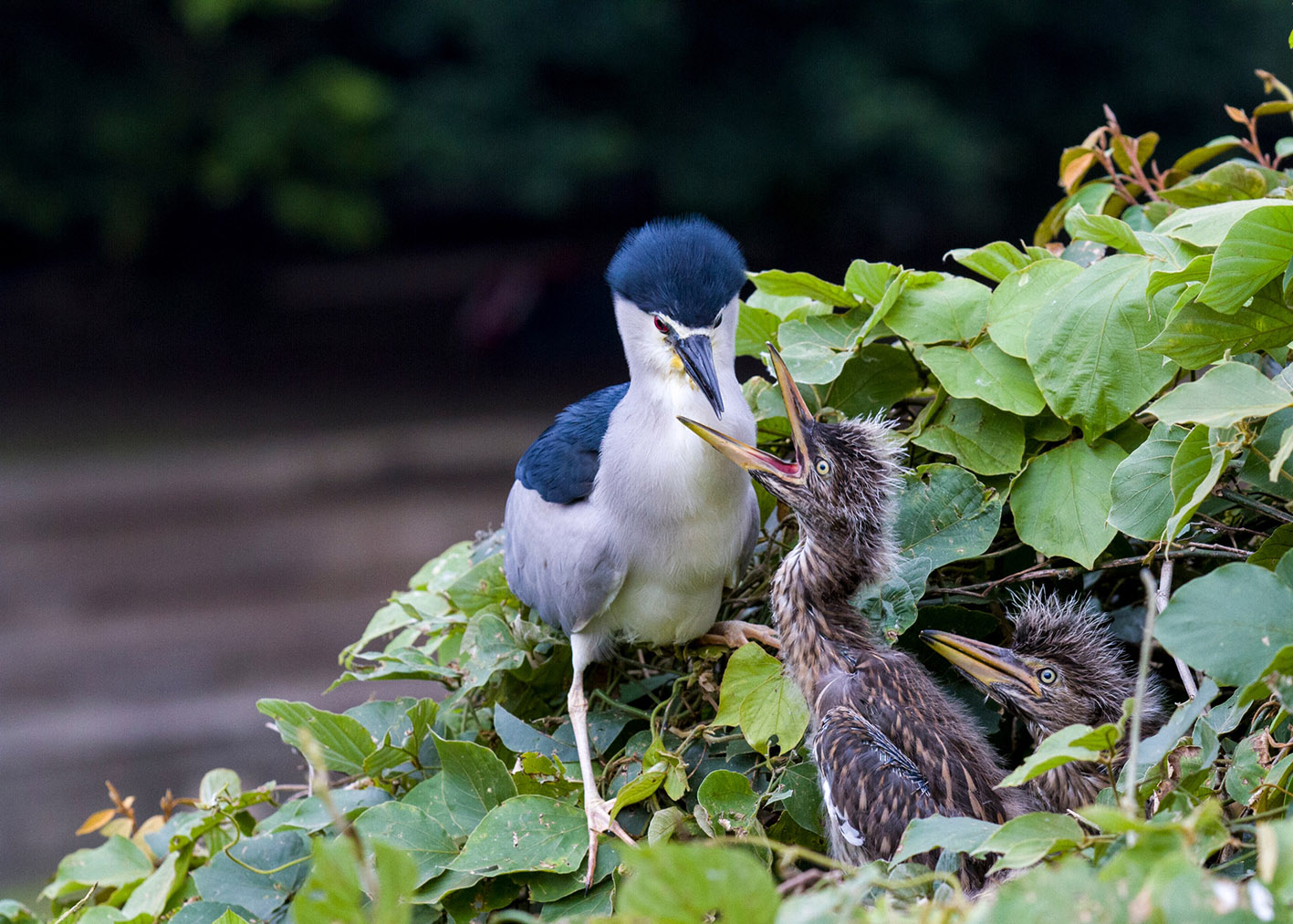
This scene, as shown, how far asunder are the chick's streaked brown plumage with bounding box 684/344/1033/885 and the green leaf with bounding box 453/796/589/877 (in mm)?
302

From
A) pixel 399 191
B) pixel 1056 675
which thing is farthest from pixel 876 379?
pixel 399 191

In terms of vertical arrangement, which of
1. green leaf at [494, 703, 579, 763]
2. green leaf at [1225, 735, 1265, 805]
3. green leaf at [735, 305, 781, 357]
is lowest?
green leaf at [1225, 735, 1265, 805]

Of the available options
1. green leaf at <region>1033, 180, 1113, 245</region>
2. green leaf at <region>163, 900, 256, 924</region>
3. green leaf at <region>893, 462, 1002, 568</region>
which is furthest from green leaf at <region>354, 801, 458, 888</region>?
green leaf at <region>1033, 180, 1113, 245</region>

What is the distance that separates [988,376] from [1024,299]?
0.10m

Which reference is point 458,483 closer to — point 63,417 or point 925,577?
point 63,417

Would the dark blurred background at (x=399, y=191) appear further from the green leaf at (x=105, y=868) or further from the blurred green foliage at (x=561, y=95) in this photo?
the green leaf at (x=105, y=868)

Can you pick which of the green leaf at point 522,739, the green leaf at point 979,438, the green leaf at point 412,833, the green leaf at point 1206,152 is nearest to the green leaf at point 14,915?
the green leaf at point 412,833

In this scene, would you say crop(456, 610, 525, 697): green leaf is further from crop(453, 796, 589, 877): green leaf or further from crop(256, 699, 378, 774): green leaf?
crop(453, 796, 589, 877): green leaf

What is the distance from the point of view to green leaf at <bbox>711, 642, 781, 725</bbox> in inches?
59.7

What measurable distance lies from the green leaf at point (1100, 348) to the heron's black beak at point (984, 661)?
302 millimetres

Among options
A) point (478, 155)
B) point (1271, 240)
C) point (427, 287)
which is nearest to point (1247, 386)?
point (1271, 240)

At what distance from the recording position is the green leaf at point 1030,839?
0.92 metres

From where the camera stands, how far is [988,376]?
1549 millimetres

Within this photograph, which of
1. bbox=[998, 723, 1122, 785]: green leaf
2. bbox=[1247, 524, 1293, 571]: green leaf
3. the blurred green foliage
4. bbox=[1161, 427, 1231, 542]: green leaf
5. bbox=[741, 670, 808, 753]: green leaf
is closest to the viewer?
bbox=[998, 723, 1122, 785]: green leaf
